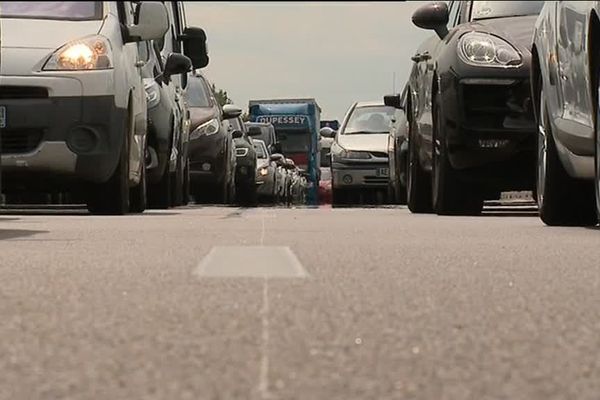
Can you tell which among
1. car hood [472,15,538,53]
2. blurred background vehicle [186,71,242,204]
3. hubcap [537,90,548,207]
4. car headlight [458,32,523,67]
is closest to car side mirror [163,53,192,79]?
car hood [472,15,538,53]

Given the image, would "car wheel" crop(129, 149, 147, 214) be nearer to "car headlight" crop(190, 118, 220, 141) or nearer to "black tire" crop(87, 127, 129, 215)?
"black tire" crop(87, 127, 129, 215)

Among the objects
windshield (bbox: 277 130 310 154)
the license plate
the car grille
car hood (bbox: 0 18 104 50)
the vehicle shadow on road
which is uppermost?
car hood (bbox: 0 18 104 50)

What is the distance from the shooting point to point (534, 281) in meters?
4.82

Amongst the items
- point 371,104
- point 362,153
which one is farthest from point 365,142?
point 371,104

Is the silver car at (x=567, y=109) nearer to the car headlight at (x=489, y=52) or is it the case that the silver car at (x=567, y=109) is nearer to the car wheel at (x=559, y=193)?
the car wheel at (x=559, y=193)

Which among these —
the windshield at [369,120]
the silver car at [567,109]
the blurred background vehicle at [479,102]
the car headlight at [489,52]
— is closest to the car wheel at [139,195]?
the blurred background vehicle at [479,102]

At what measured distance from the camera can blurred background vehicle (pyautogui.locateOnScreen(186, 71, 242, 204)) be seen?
21.3m

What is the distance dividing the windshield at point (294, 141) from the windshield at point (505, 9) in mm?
41238

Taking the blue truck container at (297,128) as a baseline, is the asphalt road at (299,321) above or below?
above

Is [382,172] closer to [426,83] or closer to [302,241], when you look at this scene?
[426,83]

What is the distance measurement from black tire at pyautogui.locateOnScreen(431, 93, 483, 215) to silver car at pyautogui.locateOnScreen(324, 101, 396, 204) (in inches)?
540

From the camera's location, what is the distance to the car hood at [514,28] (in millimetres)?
10711

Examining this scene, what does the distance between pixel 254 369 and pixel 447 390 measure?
410mm

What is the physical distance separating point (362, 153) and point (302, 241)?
18763 mm
